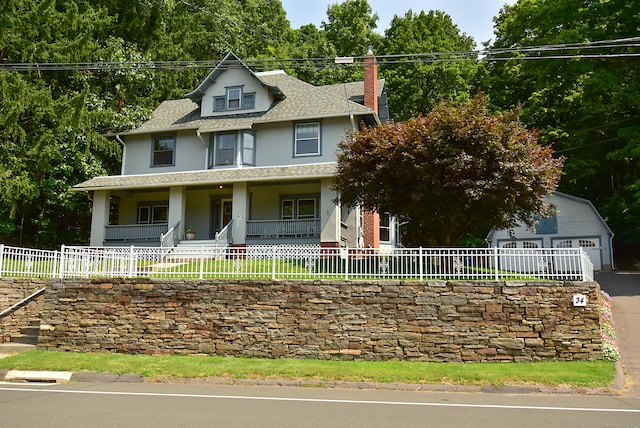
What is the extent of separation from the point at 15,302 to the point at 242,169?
10.7 metres

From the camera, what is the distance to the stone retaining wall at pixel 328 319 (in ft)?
40.0

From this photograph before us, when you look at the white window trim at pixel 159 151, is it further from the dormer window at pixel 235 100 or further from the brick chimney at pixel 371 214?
the brick chimney at pixel 371 214

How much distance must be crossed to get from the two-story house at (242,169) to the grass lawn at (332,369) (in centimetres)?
984

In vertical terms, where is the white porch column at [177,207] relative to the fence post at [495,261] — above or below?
above

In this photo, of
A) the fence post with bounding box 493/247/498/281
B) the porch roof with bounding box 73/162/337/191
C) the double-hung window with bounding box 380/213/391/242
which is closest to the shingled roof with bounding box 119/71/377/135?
the porch roof with bounding box 73/162/337/191

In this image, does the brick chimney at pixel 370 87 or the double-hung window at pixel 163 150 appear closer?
the brick chimney at pixel 370 87

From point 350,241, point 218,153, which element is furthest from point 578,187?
point 218,153

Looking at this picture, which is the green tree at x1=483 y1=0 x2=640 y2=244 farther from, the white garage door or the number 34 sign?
the number 34 sign

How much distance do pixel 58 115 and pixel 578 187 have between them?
120 feet

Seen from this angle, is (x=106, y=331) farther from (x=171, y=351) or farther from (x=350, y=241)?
(x=350, y=241)

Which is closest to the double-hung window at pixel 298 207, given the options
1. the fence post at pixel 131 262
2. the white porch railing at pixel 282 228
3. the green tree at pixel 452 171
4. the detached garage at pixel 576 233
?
the white porch railing at pixel 282 228

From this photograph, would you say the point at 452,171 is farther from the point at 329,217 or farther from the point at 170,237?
the point at 170,237

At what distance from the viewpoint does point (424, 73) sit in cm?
3709

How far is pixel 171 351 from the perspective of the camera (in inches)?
535
